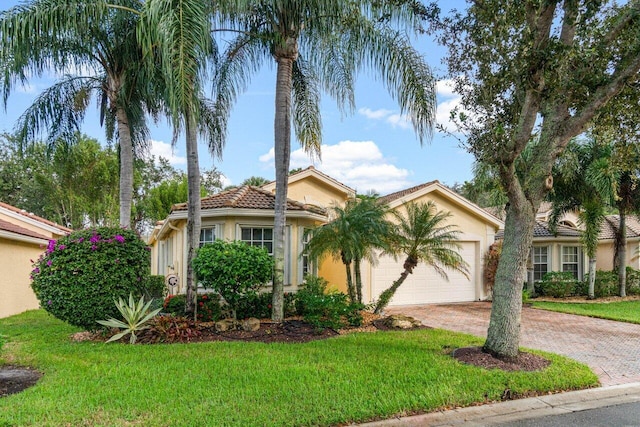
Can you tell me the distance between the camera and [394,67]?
9578 millimetres

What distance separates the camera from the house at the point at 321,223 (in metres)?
11.9

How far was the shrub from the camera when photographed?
938 cm

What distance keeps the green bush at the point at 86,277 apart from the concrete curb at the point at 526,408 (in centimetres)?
662

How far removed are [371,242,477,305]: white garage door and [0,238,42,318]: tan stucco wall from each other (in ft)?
40.2

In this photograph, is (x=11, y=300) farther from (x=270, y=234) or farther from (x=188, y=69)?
(x=188, y=69)

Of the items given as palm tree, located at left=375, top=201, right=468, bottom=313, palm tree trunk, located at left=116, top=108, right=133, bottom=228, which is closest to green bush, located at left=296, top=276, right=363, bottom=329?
palm tree, located at left=375, top=201, right=468, bottom=313

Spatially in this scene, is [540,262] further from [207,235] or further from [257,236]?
[207,235]

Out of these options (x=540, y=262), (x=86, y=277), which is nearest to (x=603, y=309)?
(x=540, y=262)

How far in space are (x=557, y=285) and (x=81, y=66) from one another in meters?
19.1

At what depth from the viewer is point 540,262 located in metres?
18.8

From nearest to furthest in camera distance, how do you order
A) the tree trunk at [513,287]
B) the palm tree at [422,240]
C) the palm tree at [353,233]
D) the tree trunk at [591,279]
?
the tree trunk at [513,287], the palm tree at [353,233], the palm tree at [422,240], the tree trunk at [591,279]

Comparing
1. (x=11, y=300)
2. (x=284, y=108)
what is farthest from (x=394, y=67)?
(x=11, y=300)

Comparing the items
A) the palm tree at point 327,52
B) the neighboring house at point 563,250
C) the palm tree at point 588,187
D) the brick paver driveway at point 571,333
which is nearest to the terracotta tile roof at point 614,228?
the neighboring house at point 563,250

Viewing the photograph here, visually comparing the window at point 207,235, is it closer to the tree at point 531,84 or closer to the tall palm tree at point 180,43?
the tall palm tree at point 180,43
